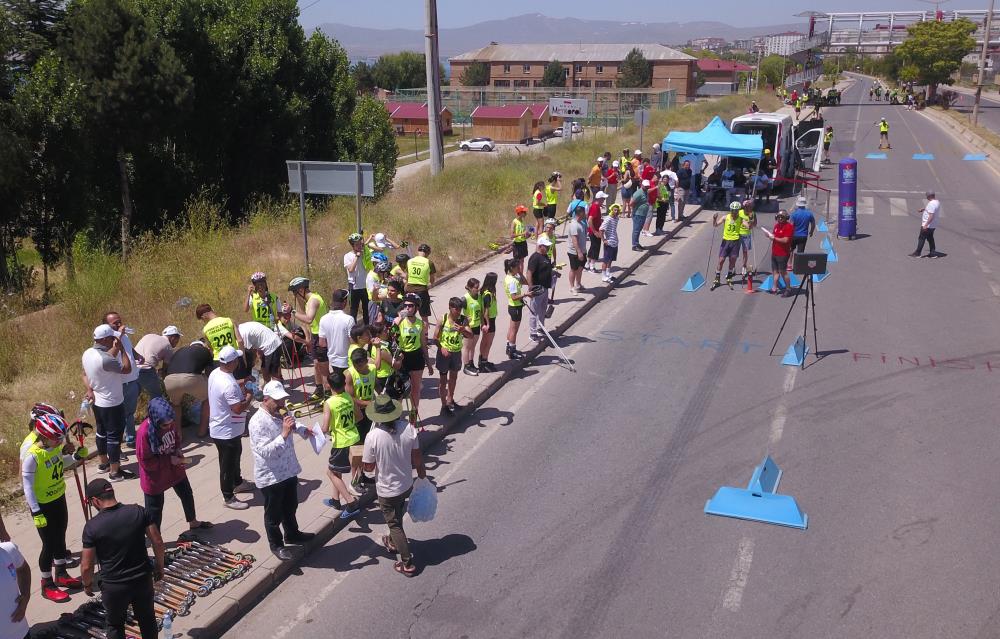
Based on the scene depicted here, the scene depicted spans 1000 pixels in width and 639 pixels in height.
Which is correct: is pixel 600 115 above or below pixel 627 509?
above

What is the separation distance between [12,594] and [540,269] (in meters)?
8.54

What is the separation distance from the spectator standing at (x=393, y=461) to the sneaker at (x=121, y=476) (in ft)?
Result: 10.5

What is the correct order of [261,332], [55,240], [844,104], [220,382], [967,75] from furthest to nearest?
[967,75]
[844,104]
[55,240]
[261,332]
[220,382]

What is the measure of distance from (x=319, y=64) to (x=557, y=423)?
55.1 feet

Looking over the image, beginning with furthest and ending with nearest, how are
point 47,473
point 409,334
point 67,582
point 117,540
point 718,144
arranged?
1. point 718,144
2. point 409,334
3. point 67,582
4. point 47,473
5. point 117,540

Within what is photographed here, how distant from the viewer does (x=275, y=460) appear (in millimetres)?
6688

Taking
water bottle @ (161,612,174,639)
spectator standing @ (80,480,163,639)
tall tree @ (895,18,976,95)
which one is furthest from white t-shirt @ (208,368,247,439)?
tall tree @ (895,18,976,95)

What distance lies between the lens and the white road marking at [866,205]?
24.4 m

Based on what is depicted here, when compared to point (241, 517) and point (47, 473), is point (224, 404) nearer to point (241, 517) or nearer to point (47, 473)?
point (241, 517)

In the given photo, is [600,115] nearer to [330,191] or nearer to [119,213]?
[119,213]

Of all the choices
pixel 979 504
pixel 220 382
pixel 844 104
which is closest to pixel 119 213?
pixel 220 382

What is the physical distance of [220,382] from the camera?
24.3 feet

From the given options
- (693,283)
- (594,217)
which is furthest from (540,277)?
(693,283)

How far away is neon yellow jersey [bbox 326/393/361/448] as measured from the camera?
7.57m
